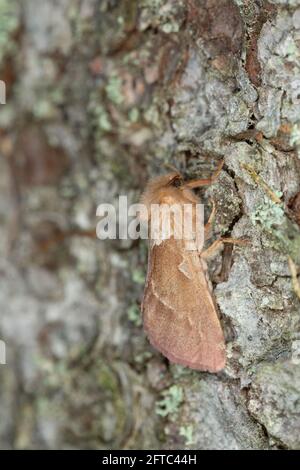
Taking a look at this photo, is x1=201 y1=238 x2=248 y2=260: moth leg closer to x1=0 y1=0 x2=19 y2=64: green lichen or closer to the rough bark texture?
the rough bark texture

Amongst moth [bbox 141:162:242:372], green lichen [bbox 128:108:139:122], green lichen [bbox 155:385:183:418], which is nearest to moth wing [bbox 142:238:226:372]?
moth [bbox 141:162:242:372]

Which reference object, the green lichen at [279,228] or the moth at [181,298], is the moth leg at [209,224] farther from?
the green lichen at [279,228]

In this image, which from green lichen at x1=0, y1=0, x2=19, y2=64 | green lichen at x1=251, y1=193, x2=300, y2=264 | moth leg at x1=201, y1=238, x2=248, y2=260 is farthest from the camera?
green lichen at x1=0, y1=0, x2=19, y2=64

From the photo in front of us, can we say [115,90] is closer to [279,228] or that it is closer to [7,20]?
[7,20]

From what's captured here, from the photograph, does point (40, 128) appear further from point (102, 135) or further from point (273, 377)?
point (273, 377)

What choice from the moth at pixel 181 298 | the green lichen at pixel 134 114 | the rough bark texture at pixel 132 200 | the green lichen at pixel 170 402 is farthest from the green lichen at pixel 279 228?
the green lichen at pixel 170 402

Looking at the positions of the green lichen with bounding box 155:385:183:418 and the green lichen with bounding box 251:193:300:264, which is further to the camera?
the green lichen with bounding box 155:385:183:418

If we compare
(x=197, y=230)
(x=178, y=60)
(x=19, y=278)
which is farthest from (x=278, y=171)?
(x=19, y=278)

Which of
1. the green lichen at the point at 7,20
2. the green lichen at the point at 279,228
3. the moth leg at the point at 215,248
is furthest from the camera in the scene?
the green lichen at the point at 7,20

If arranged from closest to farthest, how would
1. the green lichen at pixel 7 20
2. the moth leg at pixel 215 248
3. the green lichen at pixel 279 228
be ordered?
the green lichen at pixel 279 228
the moth leg at pixel 215 248
the green lichen at pixel 7 20
